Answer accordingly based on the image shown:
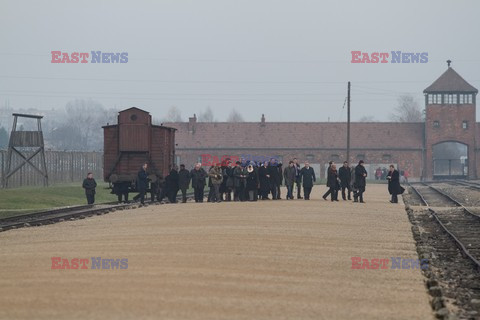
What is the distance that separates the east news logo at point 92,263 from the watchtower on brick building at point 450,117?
250ft

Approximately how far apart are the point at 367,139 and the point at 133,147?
59843 millimetres

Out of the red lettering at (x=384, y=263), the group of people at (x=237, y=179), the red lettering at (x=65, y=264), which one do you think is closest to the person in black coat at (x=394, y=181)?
the group of people at (x=237, y=179)

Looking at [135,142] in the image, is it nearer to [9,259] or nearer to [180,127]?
[9,259]

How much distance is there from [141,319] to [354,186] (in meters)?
23.9

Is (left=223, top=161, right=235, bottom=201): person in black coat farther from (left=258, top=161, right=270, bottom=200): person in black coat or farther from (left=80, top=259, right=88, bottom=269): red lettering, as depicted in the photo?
(left=80, top=259, right=88, bottom=269): red lettering

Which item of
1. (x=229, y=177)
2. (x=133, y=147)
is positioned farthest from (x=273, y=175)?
(x=133, y=147)

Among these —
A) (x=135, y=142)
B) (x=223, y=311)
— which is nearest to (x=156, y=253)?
(x=223, y=311)

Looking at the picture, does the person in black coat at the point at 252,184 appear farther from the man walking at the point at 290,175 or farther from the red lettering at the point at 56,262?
the red lettering at the point at 56,262

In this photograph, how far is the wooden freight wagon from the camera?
114ft

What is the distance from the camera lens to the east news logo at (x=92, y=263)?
1339cm

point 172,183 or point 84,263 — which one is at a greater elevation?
point 172,183

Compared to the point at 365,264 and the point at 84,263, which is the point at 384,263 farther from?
the point at 84,263

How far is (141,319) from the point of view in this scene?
9.40 m

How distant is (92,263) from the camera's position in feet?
45.4
